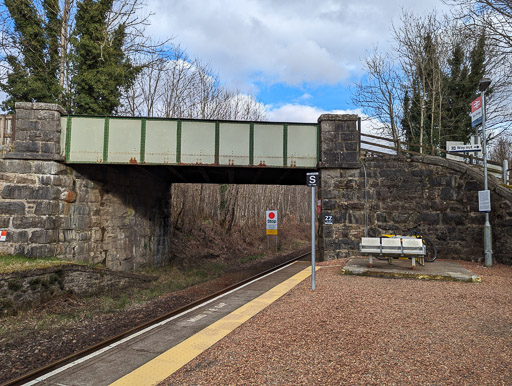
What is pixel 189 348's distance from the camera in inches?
201

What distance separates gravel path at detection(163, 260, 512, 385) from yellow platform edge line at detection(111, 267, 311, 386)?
0.20m

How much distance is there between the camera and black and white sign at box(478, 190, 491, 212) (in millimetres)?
11615

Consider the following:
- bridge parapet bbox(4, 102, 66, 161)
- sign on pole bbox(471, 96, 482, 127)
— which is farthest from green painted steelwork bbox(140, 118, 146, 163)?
sign on pole bbox(471, 96, 482, 127)

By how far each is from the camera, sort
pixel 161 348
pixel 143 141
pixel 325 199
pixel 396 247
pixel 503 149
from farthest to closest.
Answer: pixel 503 149, pixel 325 199, pixel 143 141, pixel 396 247, pixel 161 348

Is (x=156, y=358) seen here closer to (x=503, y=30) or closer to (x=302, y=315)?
(x=302, y=315)

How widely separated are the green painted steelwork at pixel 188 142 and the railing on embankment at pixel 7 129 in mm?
1608

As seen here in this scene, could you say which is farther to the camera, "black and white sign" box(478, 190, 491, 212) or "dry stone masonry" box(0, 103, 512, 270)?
"dry stone masonry" box(0, 103, 512, 270)

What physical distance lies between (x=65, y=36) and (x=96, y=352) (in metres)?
20.9

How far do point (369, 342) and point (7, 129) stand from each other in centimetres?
1335

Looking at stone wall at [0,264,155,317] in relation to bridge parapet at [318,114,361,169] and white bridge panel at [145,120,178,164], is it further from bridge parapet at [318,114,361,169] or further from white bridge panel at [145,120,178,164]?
bridge parapet at [318,114,361,169]

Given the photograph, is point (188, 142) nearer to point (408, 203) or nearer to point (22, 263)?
point (22, 263)

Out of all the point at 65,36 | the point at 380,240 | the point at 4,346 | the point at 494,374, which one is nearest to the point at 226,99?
the point at 65,36

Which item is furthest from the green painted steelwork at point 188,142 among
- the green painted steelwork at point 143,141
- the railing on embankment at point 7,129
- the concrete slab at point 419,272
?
the concrete slab at point 419,272

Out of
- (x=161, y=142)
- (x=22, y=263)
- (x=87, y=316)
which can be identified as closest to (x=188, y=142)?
(x=161, y=142)
